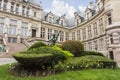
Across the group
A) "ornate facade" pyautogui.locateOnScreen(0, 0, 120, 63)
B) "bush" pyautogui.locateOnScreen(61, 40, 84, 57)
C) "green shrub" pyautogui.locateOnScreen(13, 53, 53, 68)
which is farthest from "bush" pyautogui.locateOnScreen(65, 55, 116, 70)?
"ornate facade" pyautogui.locateOnScreen(0, 0, 120, 63)

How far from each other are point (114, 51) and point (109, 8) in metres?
8.11

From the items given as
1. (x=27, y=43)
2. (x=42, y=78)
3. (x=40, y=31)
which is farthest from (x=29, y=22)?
(x=42, y=78)

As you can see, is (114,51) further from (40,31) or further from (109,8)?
(40,31)

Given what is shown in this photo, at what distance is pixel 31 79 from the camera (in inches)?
360

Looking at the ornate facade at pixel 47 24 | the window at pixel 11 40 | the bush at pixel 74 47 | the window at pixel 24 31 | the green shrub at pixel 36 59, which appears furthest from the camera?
the window at pixel 24 31

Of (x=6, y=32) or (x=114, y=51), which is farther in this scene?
(x=6, y=32)

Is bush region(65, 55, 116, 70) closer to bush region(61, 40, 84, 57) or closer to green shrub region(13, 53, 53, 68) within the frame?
green shrub region(13, 53, 53, 68)

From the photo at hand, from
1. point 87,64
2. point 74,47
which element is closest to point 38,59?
point 87,64

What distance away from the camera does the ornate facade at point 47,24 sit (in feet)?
90.6

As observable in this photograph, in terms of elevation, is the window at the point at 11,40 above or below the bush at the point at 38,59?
above

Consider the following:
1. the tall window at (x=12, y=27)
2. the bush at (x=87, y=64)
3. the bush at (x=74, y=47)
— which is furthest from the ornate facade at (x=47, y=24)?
the bush at (x=87, y=64)

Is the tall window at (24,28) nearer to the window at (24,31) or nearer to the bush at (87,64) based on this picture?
Result: the window at (24,31)

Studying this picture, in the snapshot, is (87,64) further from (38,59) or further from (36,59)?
(36,59)

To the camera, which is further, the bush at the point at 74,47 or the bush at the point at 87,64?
the bush at the point at 74,47
